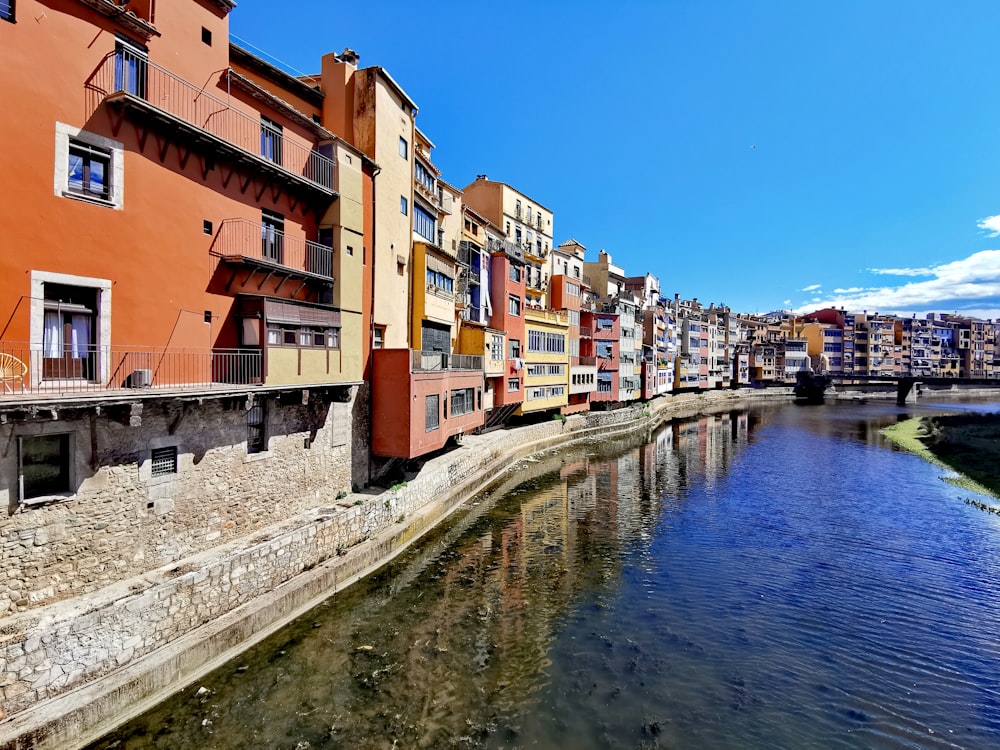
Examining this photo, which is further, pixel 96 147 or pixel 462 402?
pixel 462 402

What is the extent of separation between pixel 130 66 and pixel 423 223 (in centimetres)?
1537

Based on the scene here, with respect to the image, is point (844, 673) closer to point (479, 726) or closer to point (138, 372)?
point (479, 726)

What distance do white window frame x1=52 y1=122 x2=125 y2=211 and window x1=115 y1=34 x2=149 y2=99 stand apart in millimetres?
1453

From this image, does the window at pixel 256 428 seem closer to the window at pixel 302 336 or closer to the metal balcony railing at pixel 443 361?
the window at pixel 302 336

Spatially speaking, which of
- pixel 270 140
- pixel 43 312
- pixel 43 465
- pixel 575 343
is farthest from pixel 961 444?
pixel 43 312

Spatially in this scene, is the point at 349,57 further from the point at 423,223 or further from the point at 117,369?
the point at 117,369

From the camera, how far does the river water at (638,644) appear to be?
10.8m

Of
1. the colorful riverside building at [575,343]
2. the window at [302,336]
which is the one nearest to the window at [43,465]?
the window at [302,336]

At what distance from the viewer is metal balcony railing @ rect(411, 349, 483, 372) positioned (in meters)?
22.5

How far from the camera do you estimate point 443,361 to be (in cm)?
2634

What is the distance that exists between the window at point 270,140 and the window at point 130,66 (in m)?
4.20

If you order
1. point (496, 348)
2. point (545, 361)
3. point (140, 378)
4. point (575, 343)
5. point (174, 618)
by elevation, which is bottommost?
point (174, 618)

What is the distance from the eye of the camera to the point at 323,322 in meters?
17.9

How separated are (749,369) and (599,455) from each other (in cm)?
9593
